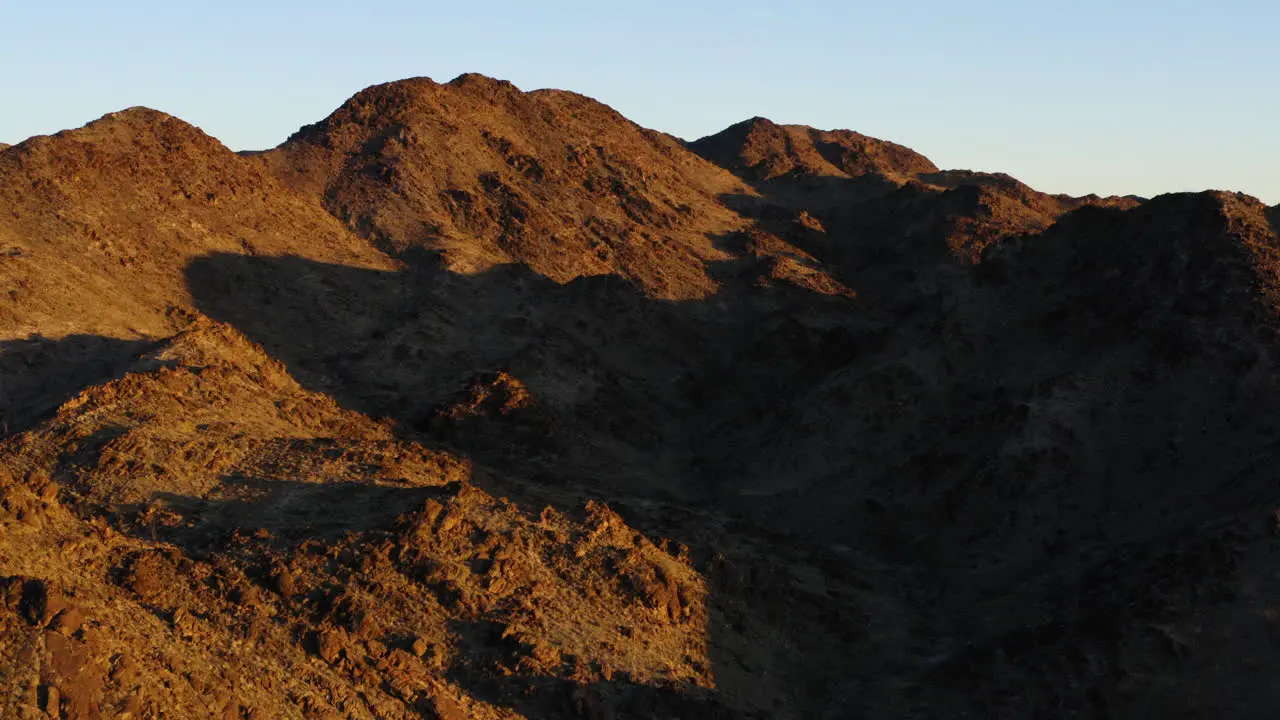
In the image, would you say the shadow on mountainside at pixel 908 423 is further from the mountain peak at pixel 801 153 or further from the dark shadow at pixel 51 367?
the mountain peak at pixel 801 153

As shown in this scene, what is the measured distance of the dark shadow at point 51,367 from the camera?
3622 centimetres

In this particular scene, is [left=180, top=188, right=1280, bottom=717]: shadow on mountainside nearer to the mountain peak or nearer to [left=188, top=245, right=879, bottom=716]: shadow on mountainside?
[left=188, top=245, right=879, bottom=716]: shadow on mountainside

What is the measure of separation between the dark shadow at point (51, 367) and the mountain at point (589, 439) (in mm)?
160

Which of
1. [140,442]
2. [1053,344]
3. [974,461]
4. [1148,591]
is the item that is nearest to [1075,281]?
[1053,344]

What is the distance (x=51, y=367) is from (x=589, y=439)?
16.3 metres

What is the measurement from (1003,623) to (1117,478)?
7136 millimetres

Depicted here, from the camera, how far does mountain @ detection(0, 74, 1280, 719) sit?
969 inches

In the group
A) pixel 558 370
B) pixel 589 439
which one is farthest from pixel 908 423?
pixel 558 370

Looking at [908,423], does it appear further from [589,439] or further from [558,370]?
[558,370]

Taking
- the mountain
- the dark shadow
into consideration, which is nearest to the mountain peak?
the mountain

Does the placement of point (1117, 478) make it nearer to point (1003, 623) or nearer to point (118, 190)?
point (1003, 623)

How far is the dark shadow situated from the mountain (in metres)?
0.16

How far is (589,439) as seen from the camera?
45.0 m

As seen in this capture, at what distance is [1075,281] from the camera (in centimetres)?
4425
